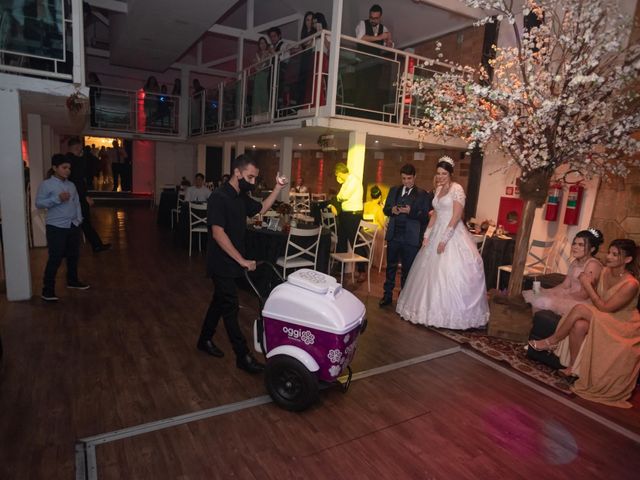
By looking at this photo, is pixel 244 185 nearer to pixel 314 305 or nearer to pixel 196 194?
pixel 314 305

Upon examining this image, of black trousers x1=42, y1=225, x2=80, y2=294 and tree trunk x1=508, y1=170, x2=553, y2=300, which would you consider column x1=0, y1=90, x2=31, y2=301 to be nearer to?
black trousers x1=42, y1=225, x2=80, y2=294

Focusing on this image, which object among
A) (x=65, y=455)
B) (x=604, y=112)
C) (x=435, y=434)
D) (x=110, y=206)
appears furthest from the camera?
(x=110, y=206)

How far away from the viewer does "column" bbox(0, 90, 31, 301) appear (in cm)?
433

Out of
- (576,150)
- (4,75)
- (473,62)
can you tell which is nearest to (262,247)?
(4,75)

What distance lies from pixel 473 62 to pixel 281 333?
761cm

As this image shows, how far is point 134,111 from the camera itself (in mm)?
12969

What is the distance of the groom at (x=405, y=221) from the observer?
16.5 ft

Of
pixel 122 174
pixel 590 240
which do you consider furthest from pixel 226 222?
pixel 122 174

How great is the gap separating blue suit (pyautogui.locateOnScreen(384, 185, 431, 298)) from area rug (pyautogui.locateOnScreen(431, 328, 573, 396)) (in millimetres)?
995

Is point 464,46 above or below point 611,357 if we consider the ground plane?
above

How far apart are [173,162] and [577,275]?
14552mm

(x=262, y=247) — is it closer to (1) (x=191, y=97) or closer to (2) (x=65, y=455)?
(2) (x=65, y=455)

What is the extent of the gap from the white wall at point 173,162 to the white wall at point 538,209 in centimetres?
1080

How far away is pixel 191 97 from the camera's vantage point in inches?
527
